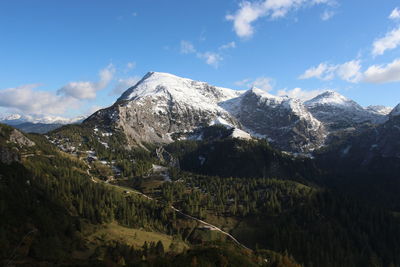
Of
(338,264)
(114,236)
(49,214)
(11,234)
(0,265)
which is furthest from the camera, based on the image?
(338,264)

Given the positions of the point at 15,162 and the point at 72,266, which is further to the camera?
the point at 15,162

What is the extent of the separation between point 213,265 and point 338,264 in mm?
119322

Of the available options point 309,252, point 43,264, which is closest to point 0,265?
point 43,264

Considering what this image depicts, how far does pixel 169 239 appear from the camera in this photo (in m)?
195

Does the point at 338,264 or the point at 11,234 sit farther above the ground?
the point at 11,234

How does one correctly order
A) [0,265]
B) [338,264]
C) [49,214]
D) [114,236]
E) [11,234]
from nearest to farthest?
[0,265], [11,234], [49,214], [114,236], [338,264]

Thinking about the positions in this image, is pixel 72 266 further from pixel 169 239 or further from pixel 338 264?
pixel 338 264

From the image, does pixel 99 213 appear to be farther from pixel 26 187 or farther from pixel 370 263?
pixel 370 263

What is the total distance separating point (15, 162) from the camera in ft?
639

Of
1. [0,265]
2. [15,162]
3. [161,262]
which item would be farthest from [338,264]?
[15,162]

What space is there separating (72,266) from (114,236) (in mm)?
72048

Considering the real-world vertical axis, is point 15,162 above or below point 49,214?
above

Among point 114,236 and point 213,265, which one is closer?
point 213,265

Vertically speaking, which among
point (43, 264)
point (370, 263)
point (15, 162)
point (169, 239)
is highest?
point (15, 162)
